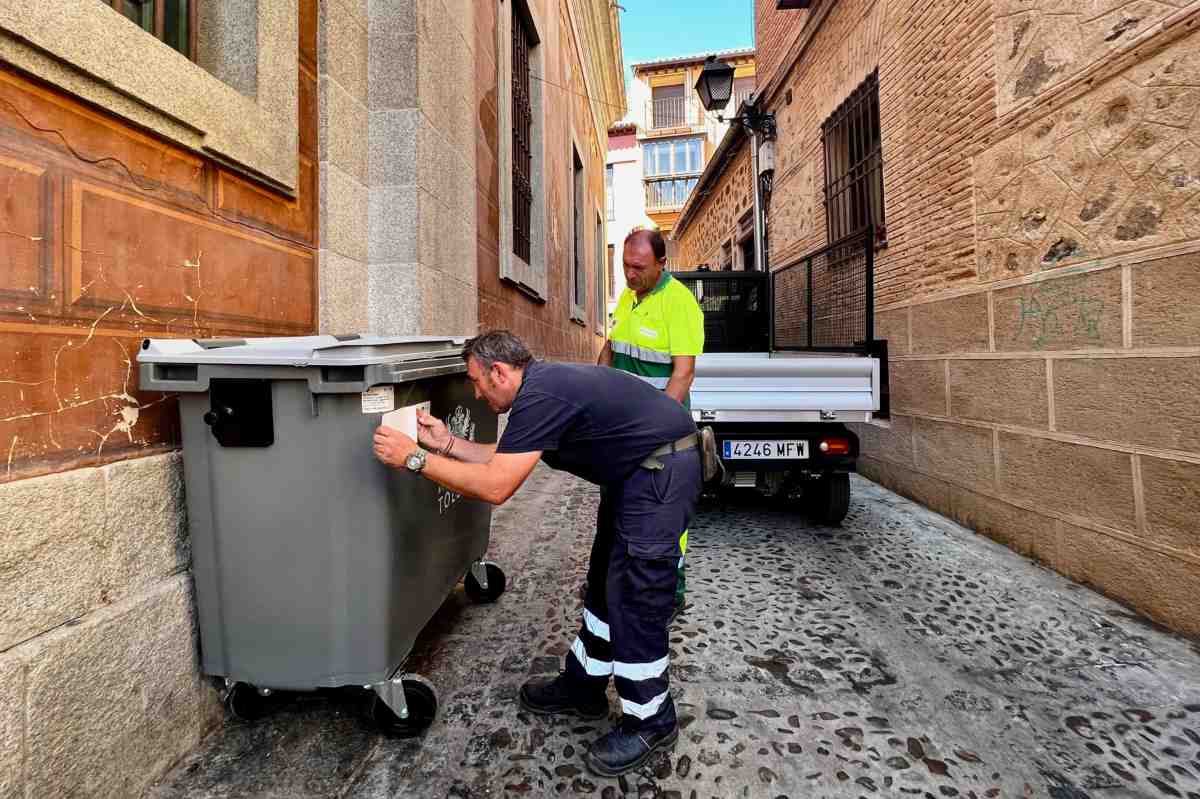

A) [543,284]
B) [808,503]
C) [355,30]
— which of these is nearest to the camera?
[355,30]

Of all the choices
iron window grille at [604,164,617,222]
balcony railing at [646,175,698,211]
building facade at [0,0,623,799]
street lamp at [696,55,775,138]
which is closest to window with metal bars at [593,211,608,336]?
street lamp at [696,55,775,138]

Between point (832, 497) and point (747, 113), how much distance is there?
6.99m

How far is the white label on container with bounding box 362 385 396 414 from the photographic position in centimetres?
168

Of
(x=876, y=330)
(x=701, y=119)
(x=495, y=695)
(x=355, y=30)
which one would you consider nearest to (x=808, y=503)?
(x=876, y=330)

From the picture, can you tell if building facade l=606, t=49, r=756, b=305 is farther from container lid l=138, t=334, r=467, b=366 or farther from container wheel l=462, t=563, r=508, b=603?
container lid l=138, t=334, r=467, b=366

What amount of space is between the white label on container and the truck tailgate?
93.6 inches

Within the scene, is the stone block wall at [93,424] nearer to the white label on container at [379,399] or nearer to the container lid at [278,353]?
the container lid at [278,353]

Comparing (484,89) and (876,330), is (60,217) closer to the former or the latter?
(484,89)

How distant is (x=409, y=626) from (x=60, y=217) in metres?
1.53

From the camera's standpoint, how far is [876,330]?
5.35 m

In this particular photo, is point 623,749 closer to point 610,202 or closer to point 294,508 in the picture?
point 294,508

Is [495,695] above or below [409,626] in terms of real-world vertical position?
below

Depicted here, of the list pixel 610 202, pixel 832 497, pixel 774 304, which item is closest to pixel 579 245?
pixel 774 304

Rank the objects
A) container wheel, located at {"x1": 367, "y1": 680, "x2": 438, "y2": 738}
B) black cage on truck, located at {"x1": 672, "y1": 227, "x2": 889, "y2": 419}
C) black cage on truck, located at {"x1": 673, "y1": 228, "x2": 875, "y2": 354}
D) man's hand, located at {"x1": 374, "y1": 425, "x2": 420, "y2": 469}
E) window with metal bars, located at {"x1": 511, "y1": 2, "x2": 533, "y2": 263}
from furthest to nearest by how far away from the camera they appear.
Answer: window with metal bars, located at {"x1": 511, "y1": 2, "x2": 533, "y2": 263} → black cage on truck, located at {"x1": 673, "y1": 228, "x2": 875, "y2": 354} → black cage on truck, located at {"x1": 672, "y1": 227, "x2": 889, "y2": 419} → container wheel, located at {"x1": 367, "y1": 680, "x2": 438, "y2": 738} → man's hand, located at {"x1": 374, "y1": 425, "x2": 420, "y2": 469}
